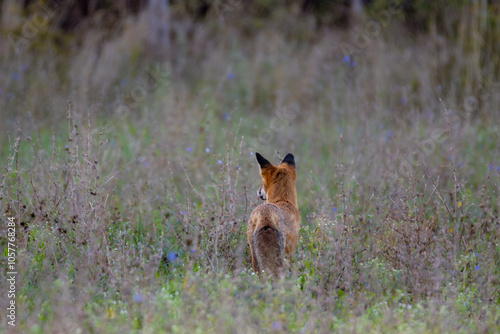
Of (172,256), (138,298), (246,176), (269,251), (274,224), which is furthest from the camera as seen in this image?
(246,176)

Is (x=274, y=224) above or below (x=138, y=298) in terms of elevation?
above

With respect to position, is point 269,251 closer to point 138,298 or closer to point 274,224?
point 274,224

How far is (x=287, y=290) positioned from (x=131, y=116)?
5.98 metres

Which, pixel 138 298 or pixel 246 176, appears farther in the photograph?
pixel 246 176

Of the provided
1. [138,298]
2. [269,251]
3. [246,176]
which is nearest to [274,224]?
[269,251]

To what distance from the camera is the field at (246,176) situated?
12.4ft

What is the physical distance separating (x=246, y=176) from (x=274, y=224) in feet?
6.54

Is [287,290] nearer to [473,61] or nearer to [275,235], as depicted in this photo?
[275,235]

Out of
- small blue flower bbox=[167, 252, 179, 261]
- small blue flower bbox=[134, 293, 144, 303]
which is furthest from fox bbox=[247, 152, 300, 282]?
small blue flower bbox=[134, 293, 144, 303]

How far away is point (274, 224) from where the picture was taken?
14.3ft

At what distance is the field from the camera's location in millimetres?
3791

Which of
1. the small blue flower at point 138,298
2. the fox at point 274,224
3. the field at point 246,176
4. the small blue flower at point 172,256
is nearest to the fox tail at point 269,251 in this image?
the fox at point 274,224

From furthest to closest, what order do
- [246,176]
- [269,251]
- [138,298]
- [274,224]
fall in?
[246,176]
[274,224]
[269,251]
[138,298]

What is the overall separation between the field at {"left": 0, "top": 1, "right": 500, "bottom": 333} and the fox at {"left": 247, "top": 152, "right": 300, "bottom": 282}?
16 cm
